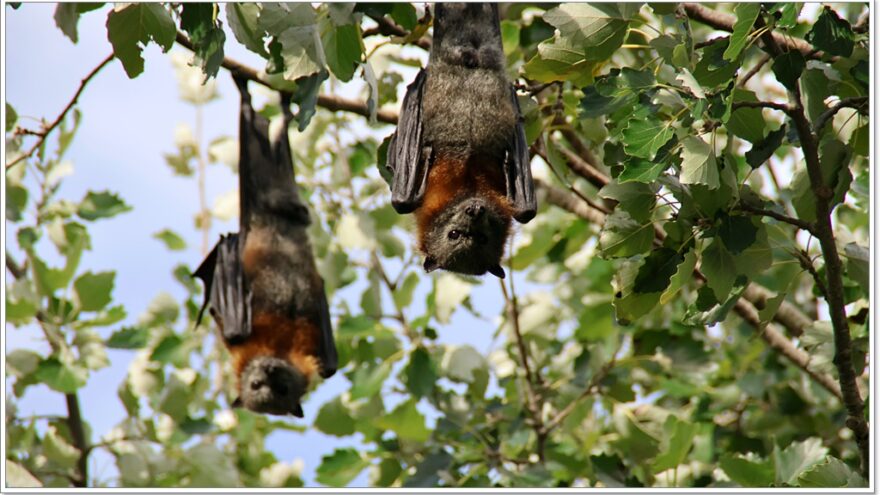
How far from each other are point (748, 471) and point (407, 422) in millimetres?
2309

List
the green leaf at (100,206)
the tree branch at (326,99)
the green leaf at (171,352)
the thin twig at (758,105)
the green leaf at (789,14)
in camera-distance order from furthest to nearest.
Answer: the green leaf at (171,352), the green leaf at (100,206), the tree branch at (326,99), the thin twig at (758,105), the green leaf at (789,14)

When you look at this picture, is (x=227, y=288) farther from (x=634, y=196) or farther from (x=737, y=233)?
(x=737, y=233)

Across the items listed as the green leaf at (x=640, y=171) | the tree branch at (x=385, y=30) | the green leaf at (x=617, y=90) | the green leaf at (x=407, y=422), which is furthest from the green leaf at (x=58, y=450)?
the green leaf at (x=640, y=171)

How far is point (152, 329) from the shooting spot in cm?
767

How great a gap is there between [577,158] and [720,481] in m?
2.05

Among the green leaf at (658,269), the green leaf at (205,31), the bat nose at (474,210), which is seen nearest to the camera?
the green leaf at (658,269)

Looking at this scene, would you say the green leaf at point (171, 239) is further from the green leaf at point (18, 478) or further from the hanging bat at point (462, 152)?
the hanging bat at point (462, 152)

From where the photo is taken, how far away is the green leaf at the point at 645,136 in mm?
3406

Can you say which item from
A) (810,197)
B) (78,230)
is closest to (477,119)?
(810,197)

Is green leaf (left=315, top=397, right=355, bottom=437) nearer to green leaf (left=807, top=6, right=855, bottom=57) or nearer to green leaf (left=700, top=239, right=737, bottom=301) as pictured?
green leaf (left=700, top=239, right=737, bottom=301)

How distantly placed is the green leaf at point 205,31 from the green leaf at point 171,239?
4.70m

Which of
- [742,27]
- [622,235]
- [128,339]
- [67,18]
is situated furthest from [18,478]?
[742,27]

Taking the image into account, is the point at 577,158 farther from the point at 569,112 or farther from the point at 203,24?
the point at 203,24

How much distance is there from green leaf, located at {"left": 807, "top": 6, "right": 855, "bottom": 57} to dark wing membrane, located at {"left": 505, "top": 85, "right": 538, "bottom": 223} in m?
1.40
